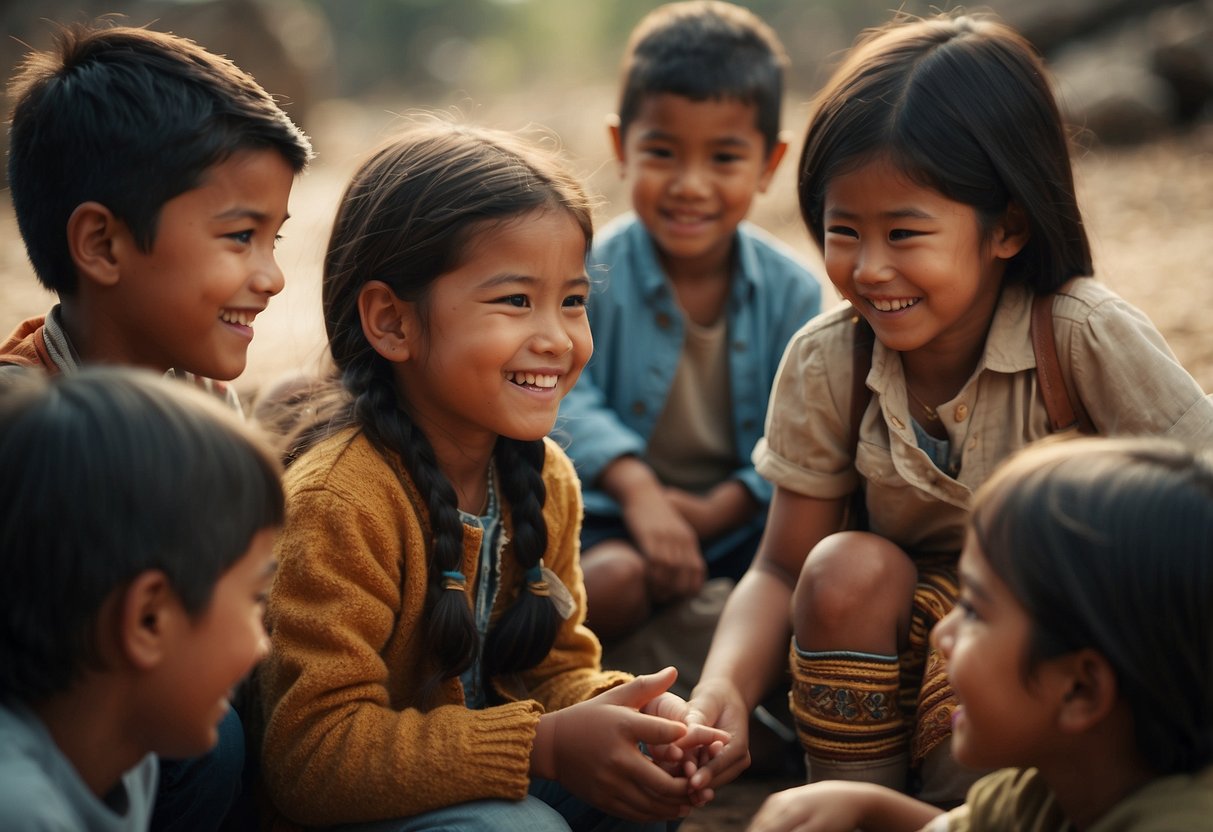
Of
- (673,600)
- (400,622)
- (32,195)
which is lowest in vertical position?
(673,600)

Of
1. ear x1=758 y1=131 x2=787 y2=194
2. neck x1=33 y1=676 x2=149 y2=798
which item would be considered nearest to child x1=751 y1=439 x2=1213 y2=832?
neck x1=33 y1=676 x2=149 y2=798

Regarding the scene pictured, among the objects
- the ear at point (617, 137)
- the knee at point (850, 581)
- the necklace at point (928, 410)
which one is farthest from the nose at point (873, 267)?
the ear at point (617, 137)

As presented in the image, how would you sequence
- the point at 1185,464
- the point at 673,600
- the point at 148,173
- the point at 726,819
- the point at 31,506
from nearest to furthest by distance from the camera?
1. the point at 31,506
2. the point at 1185,464
3. the point at 148,173
4. the point at 726,819
5. the point at 673,600

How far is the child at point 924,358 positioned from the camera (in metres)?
2.33

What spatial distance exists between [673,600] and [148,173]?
171 centimetres

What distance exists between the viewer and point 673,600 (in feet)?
10.9

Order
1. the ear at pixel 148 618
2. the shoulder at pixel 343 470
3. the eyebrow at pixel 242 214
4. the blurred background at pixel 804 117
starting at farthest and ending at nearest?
the blurred background at pixel 804 117, the eyebrow at pixel 242 214, the shoulder at pixel 343 470, the ear at pixel 148 618

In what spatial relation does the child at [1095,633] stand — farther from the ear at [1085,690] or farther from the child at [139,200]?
the child at [139,200]

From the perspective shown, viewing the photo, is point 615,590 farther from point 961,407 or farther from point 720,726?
point 961,407

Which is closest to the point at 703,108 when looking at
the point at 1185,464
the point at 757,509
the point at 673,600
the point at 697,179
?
the point at 697,179

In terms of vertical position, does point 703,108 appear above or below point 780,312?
above

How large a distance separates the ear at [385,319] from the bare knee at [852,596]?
34.5 inches

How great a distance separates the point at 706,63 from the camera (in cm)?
371

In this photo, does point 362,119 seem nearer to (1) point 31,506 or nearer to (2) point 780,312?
(2) point 780,312
